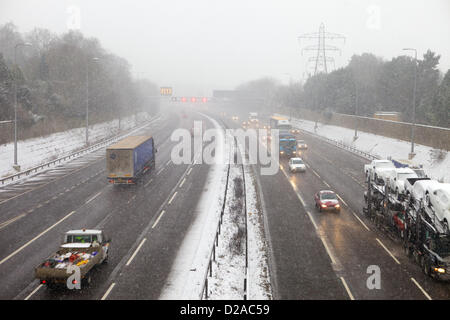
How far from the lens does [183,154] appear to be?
187 feet

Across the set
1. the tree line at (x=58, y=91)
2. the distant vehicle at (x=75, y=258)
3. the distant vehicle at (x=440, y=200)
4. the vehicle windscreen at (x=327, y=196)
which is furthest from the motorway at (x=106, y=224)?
the tree line at (x=58, y=91)

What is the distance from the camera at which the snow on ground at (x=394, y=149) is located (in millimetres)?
41847

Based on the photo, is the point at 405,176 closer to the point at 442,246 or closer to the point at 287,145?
the point at 442,246

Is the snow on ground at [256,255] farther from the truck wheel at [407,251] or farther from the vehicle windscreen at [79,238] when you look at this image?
the vehicle windscreen at [79,238]

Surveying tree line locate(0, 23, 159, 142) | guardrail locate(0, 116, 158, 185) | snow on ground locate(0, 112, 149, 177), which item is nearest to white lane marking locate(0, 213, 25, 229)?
guardrail locate(0, 116, 158, 185)

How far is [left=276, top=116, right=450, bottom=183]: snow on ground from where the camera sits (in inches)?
1648

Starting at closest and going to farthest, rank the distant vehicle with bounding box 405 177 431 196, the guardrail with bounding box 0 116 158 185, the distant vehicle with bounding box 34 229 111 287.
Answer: the distant vehicle with bounding box 34 229 111 287
the distant vehicle with bounding box 405 177 431 196
the guardrail with bounding box 0 116 158 185

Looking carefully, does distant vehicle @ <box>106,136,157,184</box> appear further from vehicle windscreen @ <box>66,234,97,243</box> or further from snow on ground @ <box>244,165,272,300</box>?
vehicle windscreen @ <box>66,234,97,243</box>

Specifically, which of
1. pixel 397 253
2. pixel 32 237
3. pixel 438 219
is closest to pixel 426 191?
pixel 438 219

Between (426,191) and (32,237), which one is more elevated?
(426,191)

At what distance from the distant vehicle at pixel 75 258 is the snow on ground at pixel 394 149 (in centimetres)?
3160

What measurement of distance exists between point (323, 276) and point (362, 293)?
6.87 ft

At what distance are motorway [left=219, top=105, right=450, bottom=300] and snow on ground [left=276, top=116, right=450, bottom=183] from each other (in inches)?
368
